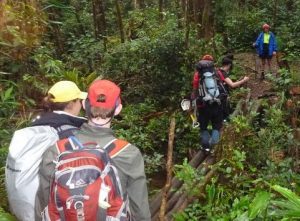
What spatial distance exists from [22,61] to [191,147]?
3596 mm

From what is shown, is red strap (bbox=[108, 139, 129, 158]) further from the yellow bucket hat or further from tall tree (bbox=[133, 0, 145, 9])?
tall tree (bbox=[133, 0, 145, 9])

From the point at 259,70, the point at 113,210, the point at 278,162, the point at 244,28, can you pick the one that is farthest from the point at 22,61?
the point at 244,28

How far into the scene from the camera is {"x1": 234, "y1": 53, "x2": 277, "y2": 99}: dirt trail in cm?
1215

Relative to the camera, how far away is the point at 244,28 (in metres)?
19.0

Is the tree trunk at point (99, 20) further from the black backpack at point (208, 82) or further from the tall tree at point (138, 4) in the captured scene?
the black backpack at point (208, 82)

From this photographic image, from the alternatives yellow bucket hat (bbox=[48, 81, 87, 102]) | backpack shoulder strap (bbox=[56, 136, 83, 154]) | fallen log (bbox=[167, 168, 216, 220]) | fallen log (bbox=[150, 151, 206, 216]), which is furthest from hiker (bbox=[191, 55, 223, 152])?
backpack shoulder strap (bbox=[56, 136, 83, 154])

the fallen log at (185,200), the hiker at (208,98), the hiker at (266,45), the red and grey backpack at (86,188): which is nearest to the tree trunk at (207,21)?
the hiker at (266,45)

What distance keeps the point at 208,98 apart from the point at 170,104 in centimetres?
446

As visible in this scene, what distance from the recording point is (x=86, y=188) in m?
2.61

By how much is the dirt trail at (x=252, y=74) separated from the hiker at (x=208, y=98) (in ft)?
14.3

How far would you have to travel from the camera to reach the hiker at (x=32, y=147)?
3066 millimetres

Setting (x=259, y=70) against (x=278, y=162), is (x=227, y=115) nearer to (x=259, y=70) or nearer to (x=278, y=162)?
(x=278, y=162)

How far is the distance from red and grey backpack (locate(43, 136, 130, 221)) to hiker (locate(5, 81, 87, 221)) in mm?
377

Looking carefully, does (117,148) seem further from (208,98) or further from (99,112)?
(208,98)
